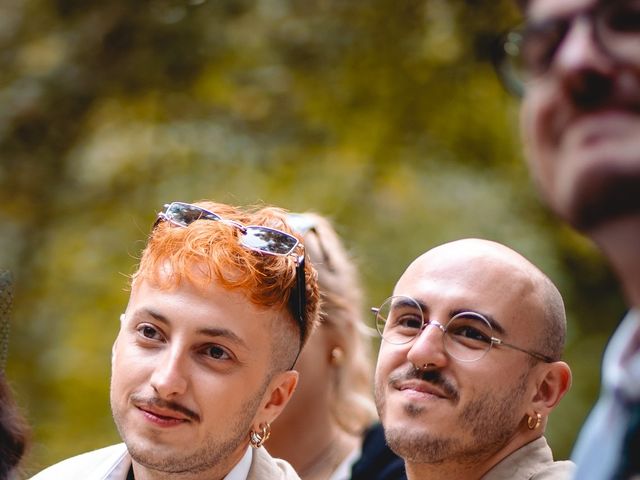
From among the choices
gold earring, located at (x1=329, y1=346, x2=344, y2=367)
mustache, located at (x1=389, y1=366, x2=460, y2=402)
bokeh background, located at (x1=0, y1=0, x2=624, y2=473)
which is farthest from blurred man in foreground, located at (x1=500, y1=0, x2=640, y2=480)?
bokeh background, located at (x1=0, y1=0, x2=624, y2=473)

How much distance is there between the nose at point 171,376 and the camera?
283cm

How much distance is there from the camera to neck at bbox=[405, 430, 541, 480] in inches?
113

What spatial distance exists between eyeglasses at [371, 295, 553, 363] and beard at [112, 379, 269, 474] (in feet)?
1.69

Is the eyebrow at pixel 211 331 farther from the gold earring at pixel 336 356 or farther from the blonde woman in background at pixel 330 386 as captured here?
the gold earring at pixel 336 356

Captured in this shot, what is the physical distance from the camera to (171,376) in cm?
284

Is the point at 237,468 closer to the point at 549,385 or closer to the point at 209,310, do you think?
the point at 209,310

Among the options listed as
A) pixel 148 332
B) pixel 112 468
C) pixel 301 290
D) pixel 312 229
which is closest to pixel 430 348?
pixel 301 290

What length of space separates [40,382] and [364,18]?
12.4 feet

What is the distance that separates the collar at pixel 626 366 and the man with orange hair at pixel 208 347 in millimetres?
1509

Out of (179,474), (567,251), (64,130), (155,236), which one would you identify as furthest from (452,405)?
(64,130)

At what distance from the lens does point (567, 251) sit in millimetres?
7051

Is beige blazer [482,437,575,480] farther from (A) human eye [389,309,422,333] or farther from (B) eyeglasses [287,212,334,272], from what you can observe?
(B) eyeglasses [287,212,334,272]

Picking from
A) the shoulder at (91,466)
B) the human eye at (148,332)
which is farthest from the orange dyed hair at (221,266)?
the shoulder at (91,466)

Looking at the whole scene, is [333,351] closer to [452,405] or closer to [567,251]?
[452,405]
